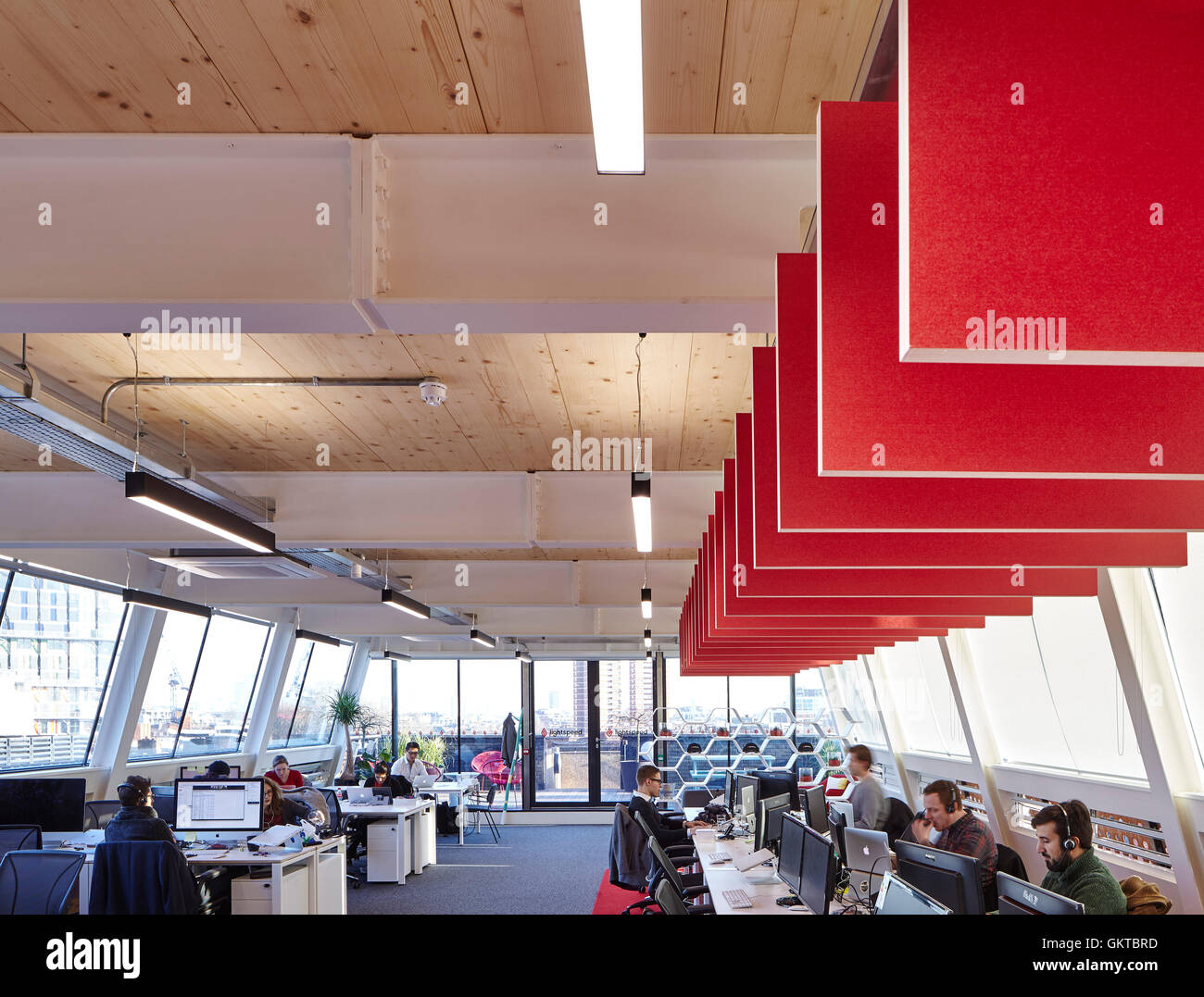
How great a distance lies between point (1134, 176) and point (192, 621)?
14225 millimetres

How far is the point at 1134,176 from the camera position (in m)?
1.21

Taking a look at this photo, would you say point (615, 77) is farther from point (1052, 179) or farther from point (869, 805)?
point (869, 805)

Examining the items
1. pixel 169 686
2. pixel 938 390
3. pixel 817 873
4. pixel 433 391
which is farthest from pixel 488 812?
pixel 938 390

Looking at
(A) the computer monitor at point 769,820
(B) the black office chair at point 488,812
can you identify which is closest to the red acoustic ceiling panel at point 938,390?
(A) the computer monitor at point 769,820

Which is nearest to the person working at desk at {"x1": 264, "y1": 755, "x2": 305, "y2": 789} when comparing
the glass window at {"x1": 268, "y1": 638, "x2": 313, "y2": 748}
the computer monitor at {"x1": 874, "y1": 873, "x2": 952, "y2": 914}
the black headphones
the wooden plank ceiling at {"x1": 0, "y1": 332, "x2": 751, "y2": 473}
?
the glass window at {"x1": 268, "y1": 638, "x2": 313, "y2": 748}

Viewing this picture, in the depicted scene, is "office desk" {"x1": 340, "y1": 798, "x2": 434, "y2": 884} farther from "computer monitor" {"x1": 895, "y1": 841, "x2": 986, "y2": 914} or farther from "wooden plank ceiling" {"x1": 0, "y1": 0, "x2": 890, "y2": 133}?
Result: "wooden plank ceiling" {"x1": 0, "y1": 0, "x2": 890, "y2": 133}

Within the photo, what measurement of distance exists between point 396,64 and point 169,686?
12.2 meters

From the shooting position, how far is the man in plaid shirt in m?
6.60

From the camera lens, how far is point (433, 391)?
5.92 meters

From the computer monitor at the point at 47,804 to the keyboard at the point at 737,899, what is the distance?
570 centimetres

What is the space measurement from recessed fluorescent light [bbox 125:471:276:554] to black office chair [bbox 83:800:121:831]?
4337 millimetres

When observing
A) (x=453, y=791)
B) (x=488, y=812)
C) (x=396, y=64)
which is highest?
(x=396, y=64)

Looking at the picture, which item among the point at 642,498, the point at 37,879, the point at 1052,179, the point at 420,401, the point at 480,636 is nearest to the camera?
the point at 1052,179
